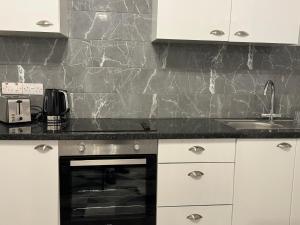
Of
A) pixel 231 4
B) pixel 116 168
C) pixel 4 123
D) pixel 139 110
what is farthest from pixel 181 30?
pixel 4 123

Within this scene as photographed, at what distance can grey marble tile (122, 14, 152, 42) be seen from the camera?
2.34 meters

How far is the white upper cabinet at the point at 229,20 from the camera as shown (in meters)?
2.04

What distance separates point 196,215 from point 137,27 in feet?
4.67

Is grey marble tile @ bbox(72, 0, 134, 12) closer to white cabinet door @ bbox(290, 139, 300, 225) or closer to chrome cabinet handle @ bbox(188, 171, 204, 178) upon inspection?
chrome cabinet handle @ bbox(188, 171, 204, 178)

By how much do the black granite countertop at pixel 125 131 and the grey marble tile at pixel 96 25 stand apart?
2.14 feet

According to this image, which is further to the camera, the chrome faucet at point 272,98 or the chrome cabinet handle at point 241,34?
the chrome faucet at point 272,98

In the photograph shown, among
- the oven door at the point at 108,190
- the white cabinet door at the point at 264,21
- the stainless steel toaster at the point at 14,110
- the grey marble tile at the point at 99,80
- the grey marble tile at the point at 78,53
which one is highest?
the white cabinet door at the point at 264,21

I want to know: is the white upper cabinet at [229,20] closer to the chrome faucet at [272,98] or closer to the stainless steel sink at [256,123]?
the chrome faucet at [272,98]

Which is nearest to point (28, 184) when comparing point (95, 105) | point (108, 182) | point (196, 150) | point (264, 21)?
point (108, 182)

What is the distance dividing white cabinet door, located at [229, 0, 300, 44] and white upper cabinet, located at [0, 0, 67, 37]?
1.18m

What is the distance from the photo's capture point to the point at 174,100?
2.48 m

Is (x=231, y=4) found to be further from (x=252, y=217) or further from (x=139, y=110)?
(x=252, y=217)

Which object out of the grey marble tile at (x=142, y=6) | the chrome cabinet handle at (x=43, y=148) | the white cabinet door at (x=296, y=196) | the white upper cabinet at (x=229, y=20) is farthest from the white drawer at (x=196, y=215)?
the grey marble tile at (x=142, y=6)

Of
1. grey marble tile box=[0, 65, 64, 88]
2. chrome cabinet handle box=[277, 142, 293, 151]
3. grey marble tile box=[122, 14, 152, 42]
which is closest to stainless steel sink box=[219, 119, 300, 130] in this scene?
chrome cabinet handle box=[277, 142, 293, 151]
